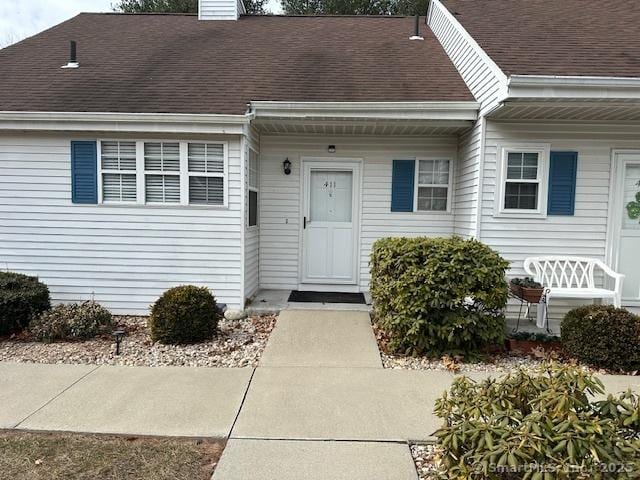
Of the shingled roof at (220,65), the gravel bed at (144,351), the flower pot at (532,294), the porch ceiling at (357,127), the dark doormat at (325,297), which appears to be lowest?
the gravel bed at (144,351)

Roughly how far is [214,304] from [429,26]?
794cm

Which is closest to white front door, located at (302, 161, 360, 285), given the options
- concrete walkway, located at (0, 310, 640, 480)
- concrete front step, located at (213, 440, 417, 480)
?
concrete walkway, located at (0, 310, 640, 480)

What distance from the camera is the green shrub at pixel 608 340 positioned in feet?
14.0

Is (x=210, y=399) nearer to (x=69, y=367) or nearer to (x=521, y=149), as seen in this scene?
(x=69, y=367)

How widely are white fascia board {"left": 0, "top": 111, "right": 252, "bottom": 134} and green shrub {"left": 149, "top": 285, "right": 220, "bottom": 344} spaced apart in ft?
7.68

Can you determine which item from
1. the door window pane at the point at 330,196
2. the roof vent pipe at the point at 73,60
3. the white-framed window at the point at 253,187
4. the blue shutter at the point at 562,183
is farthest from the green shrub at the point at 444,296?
the roof vent pipe at the point at 73,60

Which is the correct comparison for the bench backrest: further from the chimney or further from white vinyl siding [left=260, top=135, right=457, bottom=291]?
the chimney

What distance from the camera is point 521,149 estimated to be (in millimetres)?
5805

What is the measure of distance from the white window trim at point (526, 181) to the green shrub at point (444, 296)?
1.52 metres

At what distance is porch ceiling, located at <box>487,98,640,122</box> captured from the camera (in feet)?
16.4

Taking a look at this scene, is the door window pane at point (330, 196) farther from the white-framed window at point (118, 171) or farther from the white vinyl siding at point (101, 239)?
the white-framed window at point (118, 171)

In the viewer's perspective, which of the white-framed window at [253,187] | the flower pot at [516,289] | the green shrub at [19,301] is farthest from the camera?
the white-framed window at [253,187]

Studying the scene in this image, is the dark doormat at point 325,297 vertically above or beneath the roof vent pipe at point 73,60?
beneath

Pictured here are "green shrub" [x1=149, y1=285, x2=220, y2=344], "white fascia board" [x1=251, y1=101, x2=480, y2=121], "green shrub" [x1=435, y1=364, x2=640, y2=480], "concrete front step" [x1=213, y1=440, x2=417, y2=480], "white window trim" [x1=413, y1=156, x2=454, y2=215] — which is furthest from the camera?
"white window trim" [x1=413, y1=156, x2=454, y2=215]
